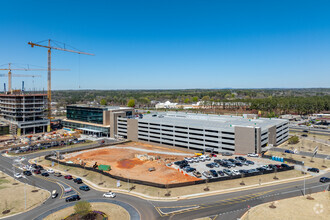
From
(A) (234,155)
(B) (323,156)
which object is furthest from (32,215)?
(B) (323,156)

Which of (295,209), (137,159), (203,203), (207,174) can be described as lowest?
(137,159)

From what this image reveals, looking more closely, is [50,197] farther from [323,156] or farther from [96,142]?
[323,156]

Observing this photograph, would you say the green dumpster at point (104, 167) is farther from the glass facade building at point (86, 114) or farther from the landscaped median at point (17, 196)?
the glass facade building at point (86, 114)

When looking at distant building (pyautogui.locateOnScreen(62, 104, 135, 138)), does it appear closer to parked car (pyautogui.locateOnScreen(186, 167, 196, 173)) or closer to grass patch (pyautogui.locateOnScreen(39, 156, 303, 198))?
grass patch (pyautogui.locateOnScreen(39, 156, 303, 198))

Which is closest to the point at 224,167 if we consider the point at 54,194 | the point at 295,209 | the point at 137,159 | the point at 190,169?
the point at 190,169

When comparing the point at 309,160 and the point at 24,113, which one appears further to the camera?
the point at 24,113

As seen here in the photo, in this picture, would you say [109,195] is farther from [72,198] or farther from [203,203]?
[203,203]
